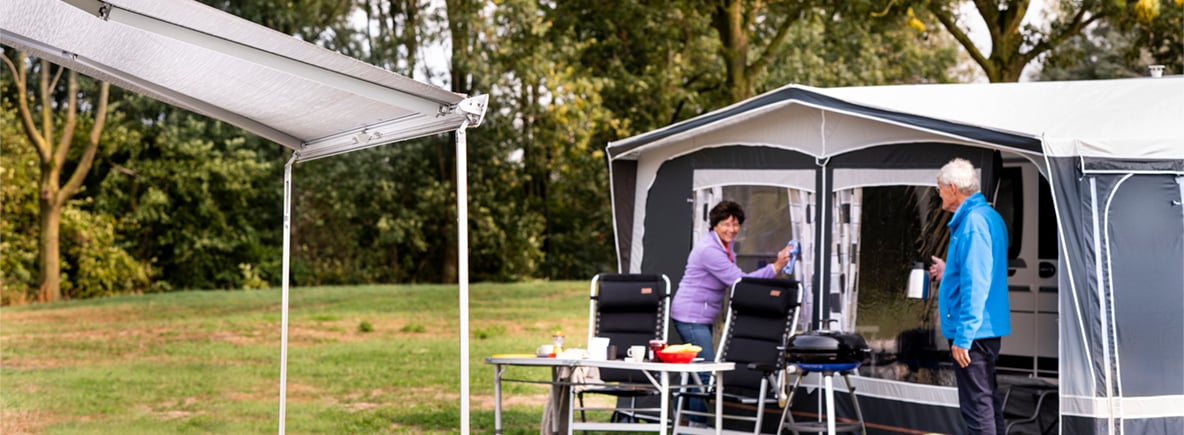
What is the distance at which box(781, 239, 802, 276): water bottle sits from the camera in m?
6.50

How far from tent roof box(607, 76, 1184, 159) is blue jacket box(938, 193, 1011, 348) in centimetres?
37

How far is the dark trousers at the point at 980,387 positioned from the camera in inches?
205

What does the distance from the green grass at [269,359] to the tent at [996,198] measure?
1.70 metres

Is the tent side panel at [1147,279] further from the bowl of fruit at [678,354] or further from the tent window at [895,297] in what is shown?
the bowl of fruit at [678,354]

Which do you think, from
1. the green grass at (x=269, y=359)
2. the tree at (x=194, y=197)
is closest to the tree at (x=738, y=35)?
the green grass at (x=269, y=359)

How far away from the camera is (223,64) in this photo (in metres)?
3.96

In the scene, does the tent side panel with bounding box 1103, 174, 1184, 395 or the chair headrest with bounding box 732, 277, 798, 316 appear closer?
the tent side panel with bounding box 1103, 174, 1184, 395

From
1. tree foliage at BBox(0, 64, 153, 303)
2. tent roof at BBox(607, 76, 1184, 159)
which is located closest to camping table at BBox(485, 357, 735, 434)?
tent roof at BBox(607, 76, 1184, 159)

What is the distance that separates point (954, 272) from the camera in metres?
5.29

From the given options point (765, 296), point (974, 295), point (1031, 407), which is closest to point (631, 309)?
point (765, 296)

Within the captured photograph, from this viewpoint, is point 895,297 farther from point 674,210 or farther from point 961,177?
point 674,210

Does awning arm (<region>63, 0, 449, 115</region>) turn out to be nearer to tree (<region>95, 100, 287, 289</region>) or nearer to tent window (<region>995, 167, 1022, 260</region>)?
tent window (<region>995, 167, 1022, 260</region>)

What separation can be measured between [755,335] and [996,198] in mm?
1278

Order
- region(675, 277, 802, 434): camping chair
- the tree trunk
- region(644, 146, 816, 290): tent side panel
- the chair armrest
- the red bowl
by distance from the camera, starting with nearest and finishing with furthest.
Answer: the red bowl, the chair armrest, region(675, 277, 802, 434): camping chair, region(644, 146, 816, 290): tent side panel, the tree trunk
